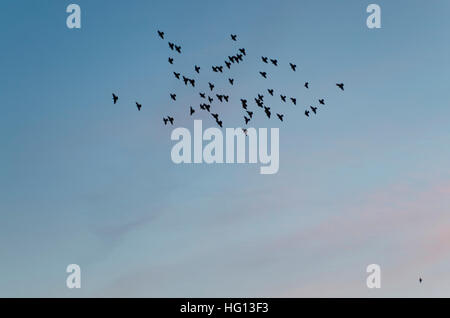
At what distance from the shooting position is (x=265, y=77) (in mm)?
117688
